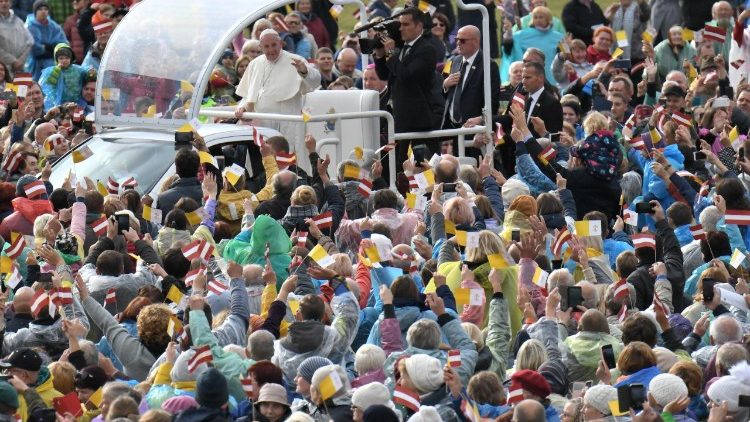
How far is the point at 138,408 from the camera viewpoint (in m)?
9.91

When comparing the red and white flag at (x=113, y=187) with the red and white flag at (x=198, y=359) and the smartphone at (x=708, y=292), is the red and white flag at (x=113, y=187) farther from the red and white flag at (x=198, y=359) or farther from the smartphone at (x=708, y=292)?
the smartphone at (x=708, y=292)

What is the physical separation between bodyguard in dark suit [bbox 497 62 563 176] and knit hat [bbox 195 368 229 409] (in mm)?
8384

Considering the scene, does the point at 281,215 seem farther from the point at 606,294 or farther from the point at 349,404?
the point at 349,404

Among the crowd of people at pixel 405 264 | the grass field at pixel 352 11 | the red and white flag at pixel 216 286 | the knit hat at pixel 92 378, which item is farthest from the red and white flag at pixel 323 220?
the grass field at pixel 352 11

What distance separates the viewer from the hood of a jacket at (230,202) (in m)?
15.4

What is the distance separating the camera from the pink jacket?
46.4 feet

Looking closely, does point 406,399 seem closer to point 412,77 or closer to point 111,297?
point 111,297

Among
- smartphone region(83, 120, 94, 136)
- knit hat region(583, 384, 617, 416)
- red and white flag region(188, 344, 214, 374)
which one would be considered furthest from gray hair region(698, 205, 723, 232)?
smartphone region(83, 120, 94, 136)

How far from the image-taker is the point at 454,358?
10.6m

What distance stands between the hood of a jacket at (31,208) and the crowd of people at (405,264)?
0.03m

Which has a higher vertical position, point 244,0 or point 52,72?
point 244,0

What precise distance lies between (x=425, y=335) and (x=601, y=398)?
125 cm

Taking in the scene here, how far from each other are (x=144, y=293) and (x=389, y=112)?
237 inches

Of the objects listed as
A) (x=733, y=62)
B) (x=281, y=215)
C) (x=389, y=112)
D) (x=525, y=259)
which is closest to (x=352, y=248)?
(x=281, y=215)
